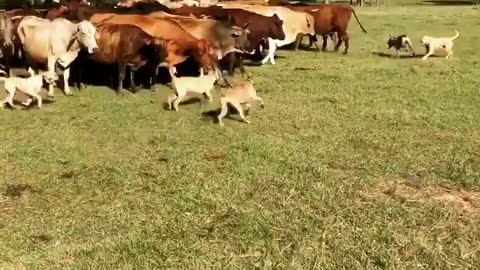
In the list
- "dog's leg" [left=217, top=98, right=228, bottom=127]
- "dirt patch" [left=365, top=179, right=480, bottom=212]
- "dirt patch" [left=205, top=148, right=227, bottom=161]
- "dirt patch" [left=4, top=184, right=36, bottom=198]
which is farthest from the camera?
"dog's leg" [left=217, top=98, right=228, bottom=127]

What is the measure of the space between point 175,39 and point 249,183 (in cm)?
600

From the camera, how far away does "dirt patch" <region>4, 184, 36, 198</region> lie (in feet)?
21.1

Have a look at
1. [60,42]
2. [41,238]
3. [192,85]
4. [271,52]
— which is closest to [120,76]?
[60,42]

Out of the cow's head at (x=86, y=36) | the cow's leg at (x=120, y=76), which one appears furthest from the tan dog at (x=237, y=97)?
the cow's head at (x=86, y=36)

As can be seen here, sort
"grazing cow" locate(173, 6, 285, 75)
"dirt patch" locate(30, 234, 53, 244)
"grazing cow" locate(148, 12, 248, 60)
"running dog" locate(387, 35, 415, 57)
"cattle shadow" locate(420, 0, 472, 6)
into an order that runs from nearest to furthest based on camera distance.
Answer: "dirt patch" locate(30, 234, 53, 244) < "grazing cow" locate(148, 12, 248, 60) < "grazing cow" locate(173, 6, 285, 75) < "running dog" locate(387, 35, 415, 57) < "cattle shadow" locate(420, 0, 472, 6)

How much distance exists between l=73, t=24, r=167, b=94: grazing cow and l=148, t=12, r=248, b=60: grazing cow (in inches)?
47.2

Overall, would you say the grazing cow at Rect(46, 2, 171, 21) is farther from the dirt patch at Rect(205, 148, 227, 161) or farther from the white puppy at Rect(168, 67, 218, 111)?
the dirt patch at Rect(205, 148, 227, 161)

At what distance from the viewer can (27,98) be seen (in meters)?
10.8

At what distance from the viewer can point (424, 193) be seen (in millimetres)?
6414

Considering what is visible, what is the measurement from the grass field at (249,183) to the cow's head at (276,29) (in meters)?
4.24

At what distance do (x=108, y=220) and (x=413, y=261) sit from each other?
2.47m

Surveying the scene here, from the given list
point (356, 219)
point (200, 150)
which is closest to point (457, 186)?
point (356, 219)

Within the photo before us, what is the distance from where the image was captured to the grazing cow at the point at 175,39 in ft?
38.5

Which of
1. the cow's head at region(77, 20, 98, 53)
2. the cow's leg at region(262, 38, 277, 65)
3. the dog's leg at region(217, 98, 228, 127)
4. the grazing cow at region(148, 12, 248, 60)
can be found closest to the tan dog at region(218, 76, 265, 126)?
the dog's leg at region(217, 98, 228, 127)
